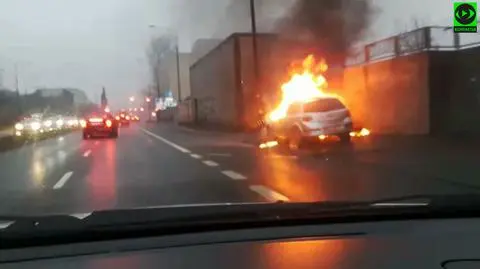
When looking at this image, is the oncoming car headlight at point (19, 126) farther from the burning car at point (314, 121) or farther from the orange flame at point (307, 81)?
the burning car at point (314, 121)

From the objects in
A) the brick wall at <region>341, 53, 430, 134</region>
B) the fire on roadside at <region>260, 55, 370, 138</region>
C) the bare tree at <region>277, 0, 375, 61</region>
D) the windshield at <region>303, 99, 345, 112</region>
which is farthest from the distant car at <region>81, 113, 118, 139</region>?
the windshield at <region>303, 99, 345, 112</region>

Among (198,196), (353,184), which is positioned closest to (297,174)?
(353,184)

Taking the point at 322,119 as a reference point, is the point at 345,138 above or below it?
below

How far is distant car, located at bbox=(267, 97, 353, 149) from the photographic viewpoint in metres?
18.6

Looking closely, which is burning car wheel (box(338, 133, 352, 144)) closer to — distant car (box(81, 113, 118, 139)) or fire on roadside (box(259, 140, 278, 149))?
fire on roadside (box(259, 140, 278, 149))

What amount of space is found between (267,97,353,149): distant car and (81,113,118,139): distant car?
16.7 meters

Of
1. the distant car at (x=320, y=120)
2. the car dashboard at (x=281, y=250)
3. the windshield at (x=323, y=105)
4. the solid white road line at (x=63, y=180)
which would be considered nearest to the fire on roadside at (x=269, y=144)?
the distant car at (x=320, y=120)

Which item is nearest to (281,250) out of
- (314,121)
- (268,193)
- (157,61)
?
(268,193)

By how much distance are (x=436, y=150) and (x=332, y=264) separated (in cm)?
1340

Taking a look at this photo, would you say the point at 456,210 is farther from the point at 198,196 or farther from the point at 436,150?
the point at 436,150

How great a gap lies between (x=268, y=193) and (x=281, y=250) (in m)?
6.32
